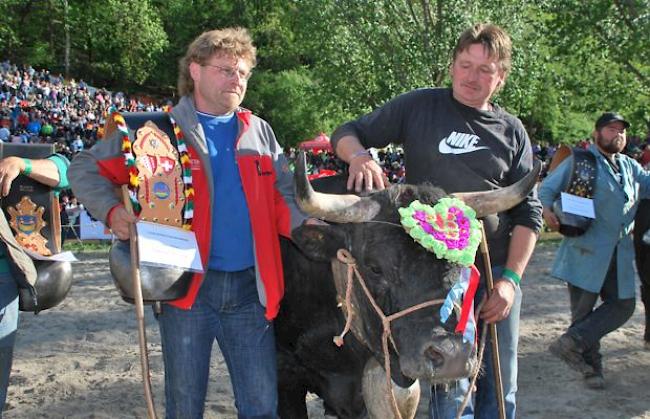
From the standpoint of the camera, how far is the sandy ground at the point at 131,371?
5.32m

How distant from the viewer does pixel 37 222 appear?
12.4ft

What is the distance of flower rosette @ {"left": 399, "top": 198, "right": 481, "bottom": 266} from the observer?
2770 mm

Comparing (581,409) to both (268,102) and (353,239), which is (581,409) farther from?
(268,102)

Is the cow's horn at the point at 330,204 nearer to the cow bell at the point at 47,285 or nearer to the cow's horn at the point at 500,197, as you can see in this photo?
the cow's horn at the point at 500,197

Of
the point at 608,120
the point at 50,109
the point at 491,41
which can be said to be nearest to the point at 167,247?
the point at 491,41

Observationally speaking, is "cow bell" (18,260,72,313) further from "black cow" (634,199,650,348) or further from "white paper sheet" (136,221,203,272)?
"black cow" (634,199,650,348)

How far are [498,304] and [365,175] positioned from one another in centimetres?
92

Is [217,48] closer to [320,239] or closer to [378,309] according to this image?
[320,239]

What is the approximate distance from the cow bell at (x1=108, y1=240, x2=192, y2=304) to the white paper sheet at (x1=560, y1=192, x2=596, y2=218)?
155 inches

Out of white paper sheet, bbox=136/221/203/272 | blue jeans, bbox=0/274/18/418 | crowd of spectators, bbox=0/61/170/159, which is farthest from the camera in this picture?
crowd of spectators, bbox=0/61/170/159

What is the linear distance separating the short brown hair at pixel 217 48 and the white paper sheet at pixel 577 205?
Answer: 3567 millimetres

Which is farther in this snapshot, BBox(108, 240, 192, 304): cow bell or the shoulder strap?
the shoulder strap

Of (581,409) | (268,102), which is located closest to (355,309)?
(581,409)

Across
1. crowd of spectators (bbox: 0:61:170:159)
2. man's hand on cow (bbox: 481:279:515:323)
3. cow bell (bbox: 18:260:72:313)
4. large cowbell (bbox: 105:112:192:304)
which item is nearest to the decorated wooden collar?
large cowbell (bbox: 105:112:192:304)
